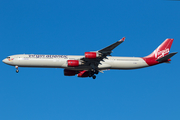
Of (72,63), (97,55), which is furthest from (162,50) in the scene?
(72,63)

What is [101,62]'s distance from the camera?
53500 millimetres

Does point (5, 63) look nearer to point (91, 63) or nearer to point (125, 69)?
point (91, 63)

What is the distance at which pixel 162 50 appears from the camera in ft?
188

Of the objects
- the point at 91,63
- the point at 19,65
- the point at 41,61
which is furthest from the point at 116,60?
the point at 19,65

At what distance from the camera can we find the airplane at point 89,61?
49737mm

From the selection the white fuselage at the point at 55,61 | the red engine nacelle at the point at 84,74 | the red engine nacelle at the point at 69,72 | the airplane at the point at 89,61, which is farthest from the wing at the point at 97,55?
the red engine nacelle at the point at 69,72

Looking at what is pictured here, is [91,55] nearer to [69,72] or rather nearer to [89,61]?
[89,61]

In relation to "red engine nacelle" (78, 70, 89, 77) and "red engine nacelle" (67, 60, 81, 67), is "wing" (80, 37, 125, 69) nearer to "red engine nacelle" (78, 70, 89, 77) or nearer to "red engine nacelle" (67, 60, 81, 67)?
"red engine nacelle" (67, 60, 81, 67)

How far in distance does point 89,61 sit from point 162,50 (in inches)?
671

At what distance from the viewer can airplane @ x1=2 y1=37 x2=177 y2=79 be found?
1958 inches

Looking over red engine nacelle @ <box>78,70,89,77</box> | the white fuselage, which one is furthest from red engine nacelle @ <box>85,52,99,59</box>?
red engine nacelle @ <box>78,70,89,77</box>

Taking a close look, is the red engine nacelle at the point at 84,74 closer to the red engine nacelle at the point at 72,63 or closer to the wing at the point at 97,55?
the wing at the point at 97,55

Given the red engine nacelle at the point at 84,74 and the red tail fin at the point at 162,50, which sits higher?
the red tail fin at the point at 162,50

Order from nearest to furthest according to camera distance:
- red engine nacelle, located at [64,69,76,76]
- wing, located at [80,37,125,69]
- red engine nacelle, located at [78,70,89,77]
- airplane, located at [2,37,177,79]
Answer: wing, located at [80,37,125,69], airplane, located at [2,37,177,79], red engine nacelle, located at [64,69,76,76], red engine nacelle, located at [78,70,89,77]
